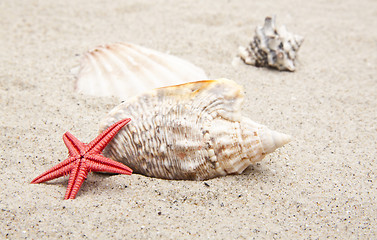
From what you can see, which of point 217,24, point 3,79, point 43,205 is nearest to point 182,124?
point 43,205

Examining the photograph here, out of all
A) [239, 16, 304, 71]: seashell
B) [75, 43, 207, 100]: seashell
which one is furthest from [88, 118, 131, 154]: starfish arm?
[239, 16, 304, 71]: seashell

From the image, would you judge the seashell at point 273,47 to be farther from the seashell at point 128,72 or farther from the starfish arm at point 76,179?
the starfish arm at point 76,179

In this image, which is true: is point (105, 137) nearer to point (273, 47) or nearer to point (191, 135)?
point (191, 135)

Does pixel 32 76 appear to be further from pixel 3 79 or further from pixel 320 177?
pixel 320 177

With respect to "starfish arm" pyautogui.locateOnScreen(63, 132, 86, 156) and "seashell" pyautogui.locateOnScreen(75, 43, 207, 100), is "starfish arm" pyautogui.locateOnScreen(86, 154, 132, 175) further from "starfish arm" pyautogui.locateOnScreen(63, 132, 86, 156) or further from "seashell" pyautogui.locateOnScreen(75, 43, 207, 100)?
"seashell" pyautogui.locateOnScreen(75, 43, 207, 100)

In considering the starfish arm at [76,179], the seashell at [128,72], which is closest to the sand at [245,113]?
the starfish arm at [76,179]

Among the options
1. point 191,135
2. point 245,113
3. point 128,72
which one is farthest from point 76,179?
point 245,113
